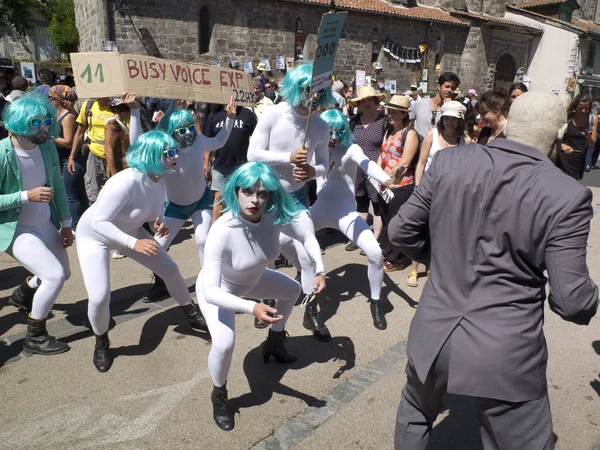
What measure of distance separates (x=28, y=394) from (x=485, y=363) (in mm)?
2817

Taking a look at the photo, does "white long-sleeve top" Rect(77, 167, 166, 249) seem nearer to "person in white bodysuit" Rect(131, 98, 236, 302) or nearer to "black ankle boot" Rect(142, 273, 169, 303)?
"person in white bodysuit" Rect(131, 98, 236, 302)

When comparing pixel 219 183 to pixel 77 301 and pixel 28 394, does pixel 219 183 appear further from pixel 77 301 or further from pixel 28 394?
pixel 28 394

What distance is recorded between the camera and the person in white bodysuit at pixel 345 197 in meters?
4.34

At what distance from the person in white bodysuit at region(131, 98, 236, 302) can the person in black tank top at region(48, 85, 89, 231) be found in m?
2.30

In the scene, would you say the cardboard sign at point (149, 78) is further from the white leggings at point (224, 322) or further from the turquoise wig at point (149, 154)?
the white leggings at point (224, 322)

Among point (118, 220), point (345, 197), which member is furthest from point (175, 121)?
→ point (345, 197)

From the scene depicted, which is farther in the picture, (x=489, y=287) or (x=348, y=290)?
(x=348, y=290)

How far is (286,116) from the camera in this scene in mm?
4059

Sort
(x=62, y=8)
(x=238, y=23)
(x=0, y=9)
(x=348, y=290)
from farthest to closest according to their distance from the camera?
(x=62, y=8) < (x=0, y=9) < (x=238, y=23) < (x=348, y=290)

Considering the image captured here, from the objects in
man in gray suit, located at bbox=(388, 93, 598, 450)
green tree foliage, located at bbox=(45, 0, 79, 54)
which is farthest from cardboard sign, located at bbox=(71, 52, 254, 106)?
green tree foliage, located at bbox=(45, 0, 79, 54)

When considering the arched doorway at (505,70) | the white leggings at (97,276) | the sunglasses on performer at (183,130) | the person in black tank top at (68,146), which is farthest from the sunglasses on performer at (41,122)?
the arched doorway at (505,70)

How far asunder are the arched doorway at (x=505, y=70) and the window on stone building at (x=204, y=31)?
19997 millimetres

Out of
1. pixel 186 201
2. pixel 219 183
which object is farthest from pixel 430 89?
pixel 186 201

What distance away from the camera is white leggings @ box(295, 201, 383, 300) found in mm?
4195
